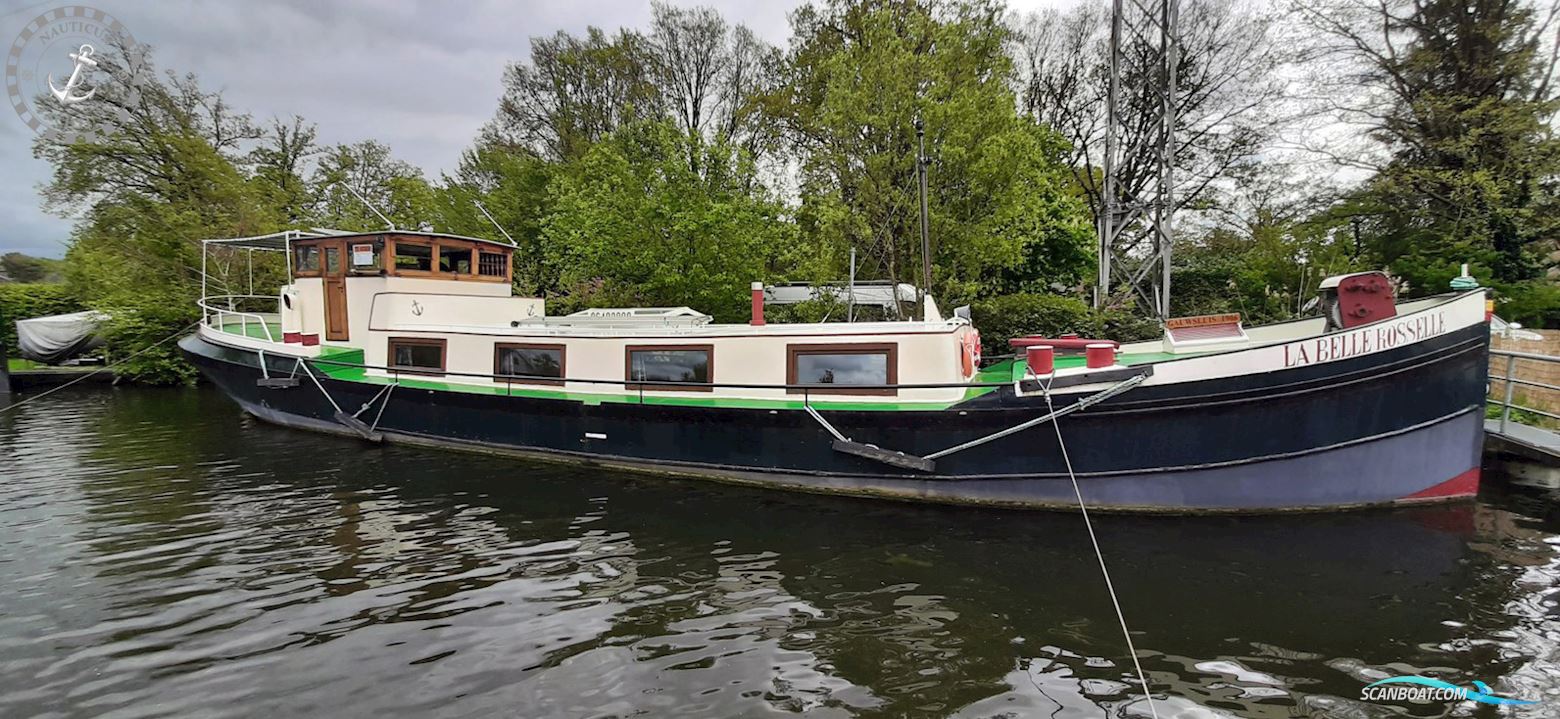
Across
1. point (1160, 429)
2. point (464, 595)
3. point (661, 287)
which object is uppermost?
point (661, 287)

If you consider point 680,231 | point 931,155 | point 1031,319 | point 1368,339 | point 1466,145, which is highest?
point 1466,145

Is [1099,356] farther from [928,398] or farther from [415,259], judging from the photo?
[415,259]

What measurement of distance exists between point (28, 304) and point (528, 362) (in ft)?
80.8

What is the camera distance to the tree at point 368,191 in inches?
1067

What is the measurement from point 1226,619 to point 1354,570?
5.95 ft

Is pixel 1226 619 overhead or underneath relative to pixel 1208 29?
underneath

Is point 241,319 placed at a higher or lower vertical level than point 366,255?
lower

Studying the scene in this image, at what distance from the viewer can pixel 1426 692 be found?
394 centimetres

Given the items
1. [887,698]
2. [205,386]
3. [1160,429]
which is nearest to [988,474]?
[1160,429]

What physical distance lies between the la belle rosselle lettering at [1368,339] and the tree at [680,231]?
12.1 m

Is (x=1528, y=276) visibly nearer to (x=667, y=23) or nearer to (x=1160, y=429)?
(x=1160, y=429)

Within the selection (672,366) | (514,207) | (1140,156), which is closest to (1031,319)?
(672,366)

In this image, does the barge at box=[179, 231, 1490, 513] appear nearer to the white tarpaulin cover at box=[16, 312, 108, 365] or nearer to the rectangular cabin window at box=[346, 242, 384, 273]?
the rectangular cabin window at box=[346, 242, 384, 273]

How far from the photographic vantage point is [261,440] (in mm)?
11844
